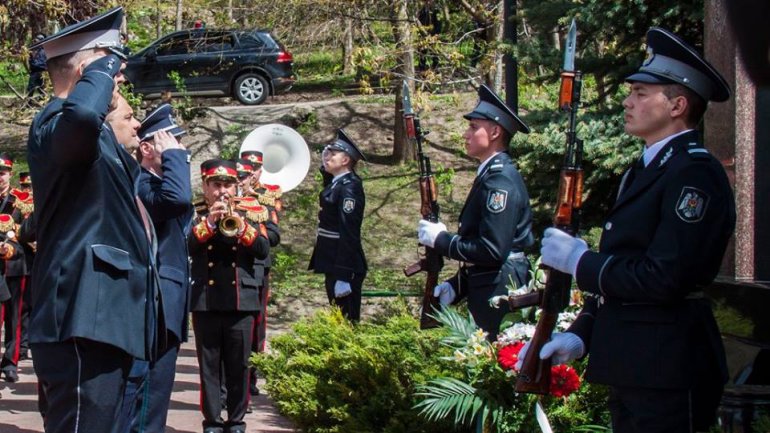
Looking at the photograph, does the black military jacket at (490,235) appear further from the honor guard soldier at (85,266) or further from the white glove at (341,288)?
the white glove at (341,288)

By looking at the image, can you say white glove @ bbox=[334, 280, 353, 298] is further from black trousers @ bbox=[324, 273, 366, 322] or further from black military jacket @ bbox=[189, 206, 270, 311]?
black military jacket @ bbox=[189, 206, 270, 311]

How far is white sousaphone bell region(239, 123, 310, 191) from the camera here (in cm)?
1152

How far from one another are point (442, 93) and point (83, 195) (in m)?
19.4

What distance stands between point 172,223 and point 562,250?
2538mm

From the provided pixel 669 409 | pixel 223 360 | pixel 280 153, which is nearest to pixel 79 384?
pixel 669 409

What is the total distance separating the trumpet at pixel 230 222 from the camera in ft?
23.7

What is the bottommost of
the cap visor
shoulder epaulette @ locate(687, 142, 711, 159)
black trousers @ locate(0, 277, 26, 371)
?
black trousers @ locate(0, 277, 26, 371)

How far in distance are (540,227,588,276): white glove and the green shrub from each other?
2239mm

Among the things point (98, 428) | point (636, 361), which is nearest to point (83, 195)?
point (98, 428)

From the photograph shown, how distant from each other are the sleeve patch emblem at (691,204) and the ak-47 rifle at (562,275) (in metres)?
0.52

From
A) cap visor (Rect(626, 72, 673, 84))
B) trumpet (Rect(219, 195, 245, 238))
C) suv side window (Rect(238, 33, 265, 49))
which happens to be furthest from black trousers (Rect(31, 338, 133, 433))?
suv side window (Rect(238, 33, 265, 49))

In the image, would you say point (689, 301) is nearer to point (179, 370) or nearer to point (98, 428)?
point (98, 428)

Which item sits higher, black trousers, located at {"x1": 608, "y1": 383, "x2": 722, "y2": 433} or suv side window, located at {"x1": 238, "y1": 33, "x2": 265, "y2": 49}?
suv side window, located at {"x1": 238, "y1": 33, "x2": 265, "y2": 49}

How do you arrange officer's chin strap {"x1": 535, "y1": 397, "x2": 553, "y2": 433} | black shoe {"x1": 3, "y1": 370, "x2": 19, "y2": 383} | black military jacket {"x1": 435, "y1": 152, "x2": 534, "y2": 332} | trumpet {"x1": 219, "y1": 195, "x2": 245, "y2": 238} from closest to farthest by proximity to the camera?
officer's chin strap {"x1": 535, "y1": 397, "x2": 553, "y2": 433} < black military jacket {"x1": 435, "y1": 152, "x2": 534, "y2": 332} < trumpet {"x1": 219, "y1": 195, "x2": 245, "y2": 238} < black shoe {"x1": 3, "y1": 370, "x2": 19, "y2": 383}
